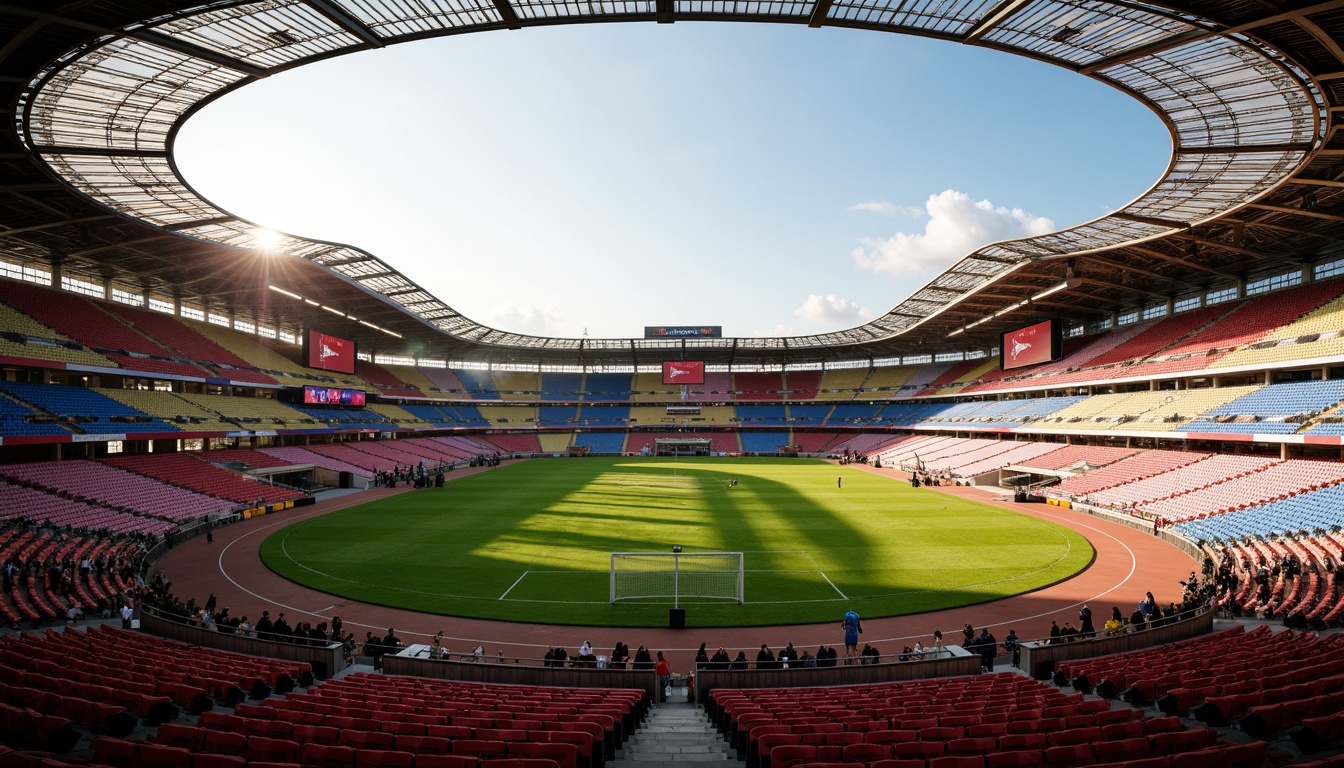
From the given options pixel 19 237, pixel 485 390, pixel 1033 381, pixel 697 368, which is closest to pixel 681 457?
pixel 697 368

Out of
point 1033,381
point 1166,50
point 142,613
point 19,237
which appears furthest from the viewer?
point 1033,381

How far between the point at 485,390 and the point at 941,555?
75.6m

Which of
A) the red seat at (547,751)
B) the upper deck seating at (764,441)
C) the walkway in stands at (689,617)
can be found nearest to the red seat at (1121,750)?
the red seat at (547,751)

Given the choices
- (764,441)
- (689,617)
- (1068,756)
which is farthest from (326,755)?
(764,441)

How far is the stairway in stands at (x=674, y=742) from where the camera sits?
9.47 m

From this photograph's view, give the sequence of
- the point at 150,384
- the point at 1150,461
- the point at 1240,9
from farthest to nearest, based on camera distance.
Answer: the point at 150,384 → the point at 1150,461 → the point at 1240,9

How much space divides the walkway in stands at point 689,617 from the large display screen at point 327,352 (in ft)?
88.9

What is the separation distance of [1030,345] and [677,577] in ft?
146

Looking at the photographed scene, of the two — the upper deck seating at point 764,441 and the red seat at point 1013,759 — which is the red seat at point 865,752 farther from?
the upper deck seating at point 764,441

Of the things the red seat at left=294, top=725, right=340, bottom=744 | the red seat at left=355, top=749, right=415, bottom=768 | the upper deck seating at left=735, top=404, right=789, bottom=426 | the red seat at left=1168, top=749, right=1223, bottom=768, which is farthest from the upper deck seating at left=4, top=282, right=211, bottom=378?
the upper deck seating at left=735, top=404, right=789, bottom=426

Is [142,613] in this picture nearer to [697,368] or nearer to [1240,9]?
[1240,9]

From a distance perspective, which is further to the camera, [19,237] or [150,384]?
[150,384]

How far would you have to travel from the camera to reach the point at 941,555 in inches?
1084

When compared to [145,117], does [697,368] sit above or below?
below
